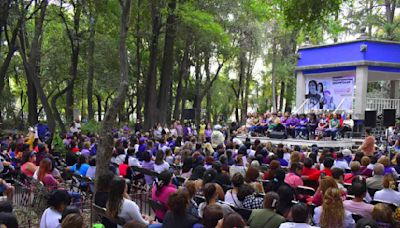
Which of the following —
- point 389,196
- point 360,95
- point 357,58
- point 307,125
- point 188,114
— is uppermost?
point 357,58

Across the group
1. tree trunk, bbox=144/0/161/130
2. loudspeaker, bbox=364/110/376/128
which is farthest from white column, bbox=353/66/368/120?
tree trunk, bbox=144/0/161/130

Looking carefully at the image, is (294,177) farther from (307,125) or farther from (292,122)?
(292,122)

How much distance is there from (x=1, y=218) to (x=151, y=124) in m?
19.7

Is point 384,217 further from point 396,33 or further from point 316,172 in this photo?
point 396,33

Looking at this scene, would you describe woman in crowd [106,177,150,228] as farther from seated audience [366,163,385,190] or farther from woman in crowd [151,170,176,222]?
seated audience [366,163,385,190]

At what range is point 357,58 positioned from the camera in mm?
22312

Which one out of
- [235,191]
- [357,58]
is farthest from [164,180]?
[357,58]

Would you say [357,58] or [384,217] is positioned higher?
[357,58]

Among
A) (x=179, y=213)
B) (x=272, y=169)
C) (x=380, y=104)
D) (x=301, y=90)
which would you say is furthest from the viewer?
(x=301, y=90)

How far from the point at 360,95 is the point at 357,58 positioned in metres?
2.00

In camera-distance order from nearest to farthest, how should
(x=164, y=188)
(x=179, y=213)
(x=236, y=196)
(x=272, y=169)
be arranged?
(x=179, y=213) < (x=236, y=196) < (x=164, y=188) < (x=272, y=169)

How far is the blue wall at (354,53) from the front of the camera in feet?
72.9

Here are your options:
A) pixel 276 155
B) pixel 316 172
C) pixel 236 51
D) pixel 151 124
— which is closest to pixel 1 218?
pixel 316 172

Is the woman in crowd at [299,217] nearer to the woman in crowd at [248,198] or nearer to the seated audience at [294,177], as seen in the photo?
the woman in crowd at [248,198]
